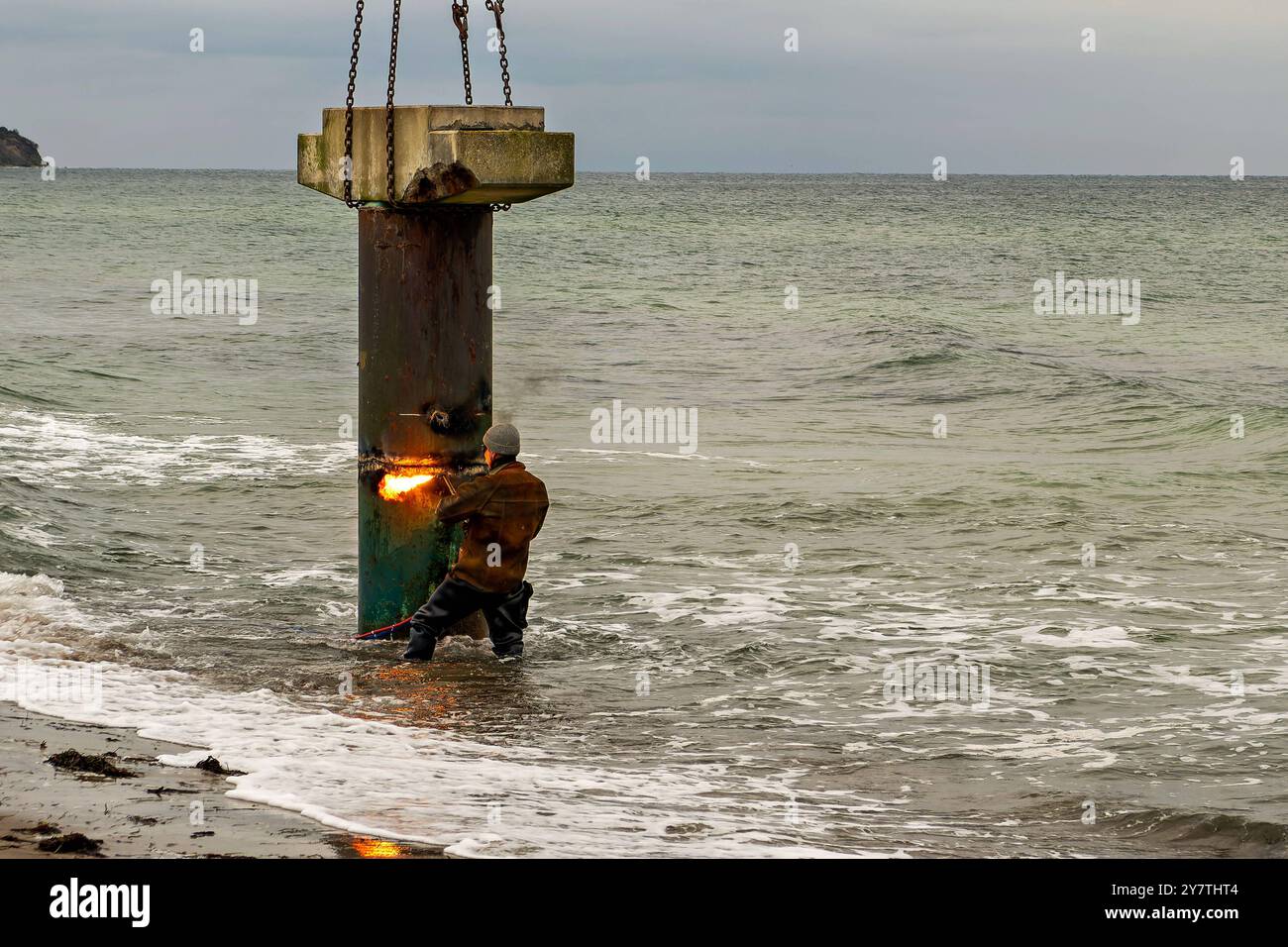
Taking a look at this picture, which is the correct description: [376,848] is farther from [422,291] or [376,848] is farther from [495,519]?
[422,291]

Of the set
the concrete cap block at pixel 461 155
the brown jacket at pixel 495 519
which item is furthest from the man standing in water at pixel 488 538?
the concrete cap block at pixel 461 155

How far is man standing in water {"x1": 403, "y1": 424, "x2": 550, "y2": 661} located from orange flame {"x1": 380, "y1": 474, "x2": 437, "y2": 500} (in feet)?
0.42

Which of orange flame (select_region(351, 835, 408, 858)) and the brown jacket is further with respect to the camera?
the brown jacket

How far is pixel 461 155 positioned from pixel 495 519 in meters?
1.97

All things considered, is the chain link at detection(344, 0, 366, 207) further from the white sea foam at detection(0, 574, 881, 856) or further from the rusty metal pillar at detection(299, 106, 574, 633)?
the white sea foam at detection(0, 574, 881, 856)

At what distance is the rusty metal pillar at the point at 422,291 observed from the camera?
8359 millimetres

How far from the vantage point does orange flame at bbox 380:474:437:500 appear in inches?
353

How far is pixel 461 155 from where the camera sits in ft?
27.2

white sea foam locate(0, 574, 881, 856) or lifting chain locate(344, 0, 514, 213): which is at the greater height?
lifting chain locate(344, 0, 514, 213)

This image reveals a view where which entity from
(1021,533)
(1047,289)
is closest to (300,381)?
(1021,533)

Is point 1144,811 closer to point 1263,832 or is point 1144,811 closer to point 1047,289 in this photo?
point 1263,832

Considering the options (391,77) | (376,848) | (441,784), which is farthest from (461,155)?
(376,848)

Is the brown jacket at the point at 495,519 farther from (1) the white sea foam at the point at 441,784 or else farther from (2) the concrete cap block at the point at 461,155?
(2) the concrete cap block at the point at 461,155

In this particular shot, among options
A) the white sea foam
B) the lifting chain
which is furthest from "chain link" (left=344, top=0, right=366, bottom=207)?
the white sea foam
